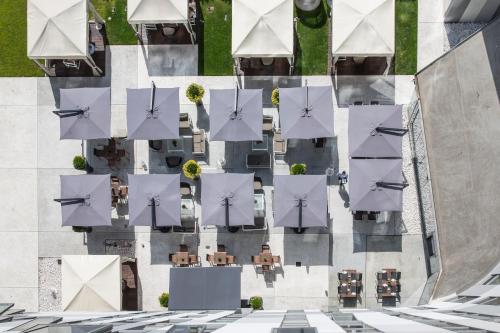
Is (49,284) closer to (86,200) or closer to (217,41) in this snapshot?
(86,200)

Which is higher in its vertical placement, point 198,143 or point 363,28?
point 363,28

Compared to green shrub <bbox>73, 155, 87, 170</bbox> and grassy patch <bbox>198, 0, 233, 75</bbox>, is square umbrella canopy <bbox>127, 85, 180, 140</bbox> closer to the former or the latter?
grassy patch <bbox>198, 0, 233, 75</bbox>

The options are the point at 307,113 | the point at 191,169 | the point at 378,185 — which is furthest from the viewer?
the point at 191,169

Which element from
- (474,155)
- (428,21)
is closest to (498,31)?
(428,21)

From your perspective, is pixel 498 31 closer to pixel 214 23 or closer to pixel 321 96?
pixel 321 96

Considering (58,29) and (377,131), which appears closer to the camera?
(377,131)

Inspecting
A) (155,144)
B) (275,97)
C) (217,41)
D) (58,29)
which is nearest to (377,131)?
(275,97)

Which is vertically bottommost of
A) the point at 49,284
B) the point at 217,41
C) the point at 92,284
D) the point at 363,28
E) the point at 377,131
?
the point at 49,284
